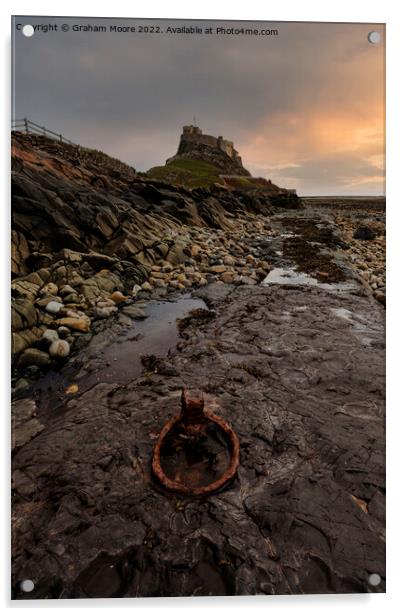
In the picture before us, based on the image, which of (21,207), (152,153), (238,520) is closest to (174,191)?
(21,207)

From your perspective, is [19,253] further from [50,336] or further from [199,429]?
[199,429]

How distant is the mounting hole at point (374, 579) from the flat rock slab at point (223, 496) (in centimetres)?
5

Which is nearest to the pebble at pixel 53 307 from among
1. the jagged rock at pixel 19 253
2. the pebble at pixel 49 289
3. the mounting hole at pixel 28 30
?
the pebble at pixel 49 289

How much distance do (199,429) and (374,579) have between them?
2.22 metres

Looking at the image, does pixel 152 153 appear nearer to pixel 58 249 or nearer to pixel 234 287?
pixel 58 249

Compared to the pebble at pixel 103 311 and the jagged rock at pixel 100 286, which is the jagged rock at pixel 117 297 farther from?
the pebble at pixel 103 311

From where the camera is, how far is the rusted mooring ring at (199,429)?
314 centimetres

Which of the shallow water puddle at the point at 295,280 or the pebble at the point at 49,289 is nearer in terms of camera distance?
the pebble at the point at 49,289

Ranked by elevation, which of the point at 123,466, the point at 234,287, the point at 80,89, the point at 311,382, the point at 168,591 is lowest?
the point at 168,591

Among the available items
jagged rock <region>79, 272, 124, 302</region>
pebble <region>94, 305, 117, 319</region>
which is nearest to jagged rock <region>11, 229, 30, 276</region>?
jagged rock <region>79, 272, 124, 302</region>

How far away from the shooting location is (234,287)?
9227 mm

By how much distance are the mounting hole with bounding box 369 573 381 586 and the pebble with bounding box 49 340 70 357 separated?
5.17m

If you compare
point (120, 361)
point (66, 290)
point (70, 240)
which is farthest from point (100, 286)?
point (120, 361)
